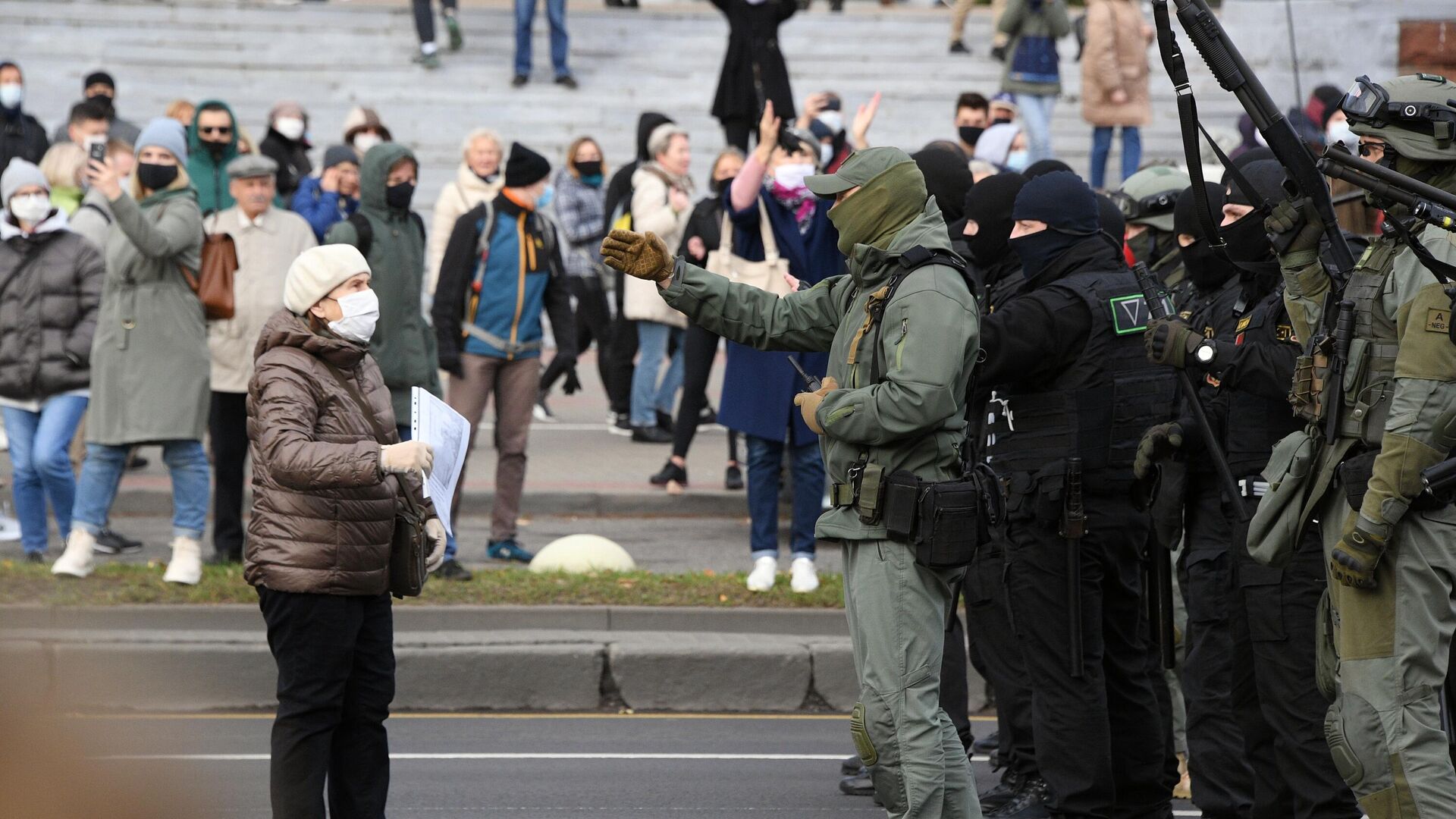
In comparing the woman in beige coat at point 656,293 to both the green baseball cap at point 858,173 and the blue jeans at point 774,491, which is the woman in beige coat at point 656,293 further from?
the green baseball cap at point 858,173

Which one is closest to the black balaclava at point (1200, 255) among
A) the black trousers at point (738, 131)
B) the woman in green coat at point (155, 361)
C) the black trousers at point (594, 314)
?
the woman in green coat at point (155, 361)

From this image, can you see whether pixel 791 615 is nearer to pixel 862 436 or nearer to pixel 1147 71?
pixel 862 436

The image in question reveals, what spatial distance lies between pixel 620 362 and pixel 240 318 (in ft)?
13.3

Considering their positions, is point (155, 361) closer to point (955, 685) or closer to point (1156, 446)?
point (955, 685)

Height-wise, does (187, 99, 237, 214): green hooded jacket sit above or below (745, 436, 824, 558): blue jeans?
above

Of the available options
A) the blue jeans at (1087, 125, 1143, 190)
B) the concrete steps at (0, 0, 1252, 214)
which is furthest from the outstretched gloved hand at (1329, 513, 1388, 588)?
the concrete steps at (0, 0, 1252, 214)

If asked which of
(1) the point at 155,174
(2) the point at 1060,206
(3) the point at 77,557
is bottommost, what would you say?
(3) the point at 77,557

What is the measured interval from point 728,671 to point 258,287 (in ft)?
10.7

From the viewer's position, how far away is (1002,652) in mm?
6598

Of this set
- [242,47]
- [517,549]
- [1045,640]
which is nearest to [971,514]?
[1045,640]

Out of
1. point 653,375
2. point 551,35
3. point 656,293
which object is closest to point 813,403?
point 656,293

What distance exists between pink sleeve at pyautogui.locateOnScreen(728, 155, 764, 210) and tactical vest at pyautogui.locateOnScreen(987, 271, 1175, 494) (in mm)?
3059

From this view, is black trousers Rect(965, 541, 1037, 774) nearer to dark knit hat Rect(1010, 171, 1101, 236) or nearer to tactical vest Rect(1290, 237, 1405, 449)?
dark knit hat Rect(1010, 171, 1101, 236)

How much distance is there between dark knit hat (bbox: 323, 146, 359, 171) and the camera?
11336 millimetres
